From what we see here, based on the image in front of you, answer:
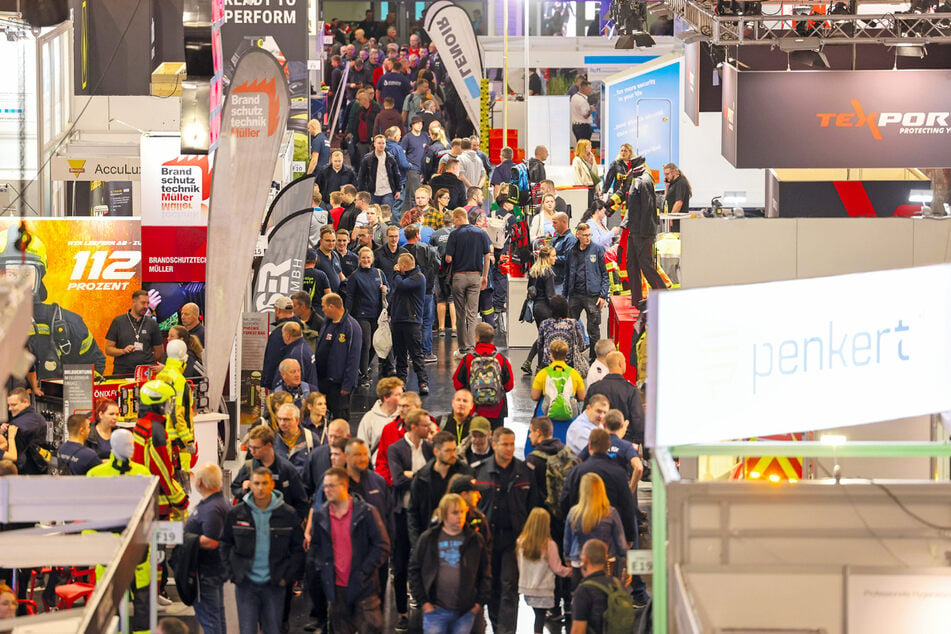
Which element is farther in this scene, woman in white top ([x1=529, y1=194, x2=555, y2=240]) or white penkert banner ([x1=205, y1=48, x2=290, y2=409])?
woman in white top ([x1=529, y1=194, x2=555, y2=240])

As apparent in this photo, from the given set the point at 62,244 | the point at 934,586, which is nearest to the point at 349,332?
the point at 62,244

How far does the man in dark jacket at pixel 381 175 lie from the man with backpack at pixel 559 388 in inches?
386

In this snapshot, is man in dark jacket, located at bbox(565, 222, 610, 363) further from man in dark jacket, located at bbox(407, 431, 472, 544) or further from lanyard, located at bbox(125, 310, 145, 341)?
man in dark jacket, located at bbox(407, 431, 472, 544)

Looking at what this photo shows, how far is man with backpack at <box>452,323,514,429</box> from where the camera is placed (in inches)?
439

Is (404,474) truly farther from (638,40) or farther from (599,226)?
(638,40)

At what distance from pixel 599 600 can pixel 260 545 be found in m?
1.92

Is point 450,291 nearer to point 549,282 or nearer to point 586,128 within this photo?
point 549,282

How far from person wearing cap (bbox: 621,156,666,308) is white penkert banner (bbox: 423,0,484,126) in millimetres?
8837

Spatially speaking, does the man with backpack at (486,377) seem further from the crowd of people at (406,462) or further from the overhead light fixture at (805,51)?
the overhead light fixture at (805,51)

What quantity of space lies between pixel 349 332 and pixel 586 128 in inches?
595

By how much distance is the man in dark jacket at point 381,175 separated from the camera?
20.5 meters

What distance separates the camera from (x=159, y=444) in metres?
9.63

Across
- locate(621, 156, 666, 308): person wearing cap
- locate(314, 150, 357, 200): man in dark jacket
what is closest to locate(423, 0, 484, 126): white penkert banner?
locate(314, 150, 357, 200): man in dark jacket

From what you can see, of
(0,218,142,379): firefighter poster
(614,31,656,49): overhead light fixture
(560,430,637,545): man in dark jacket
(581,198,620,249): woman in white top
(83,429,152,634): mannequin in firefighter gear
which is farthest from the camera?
(614,31,656,49): overhead light fixture
